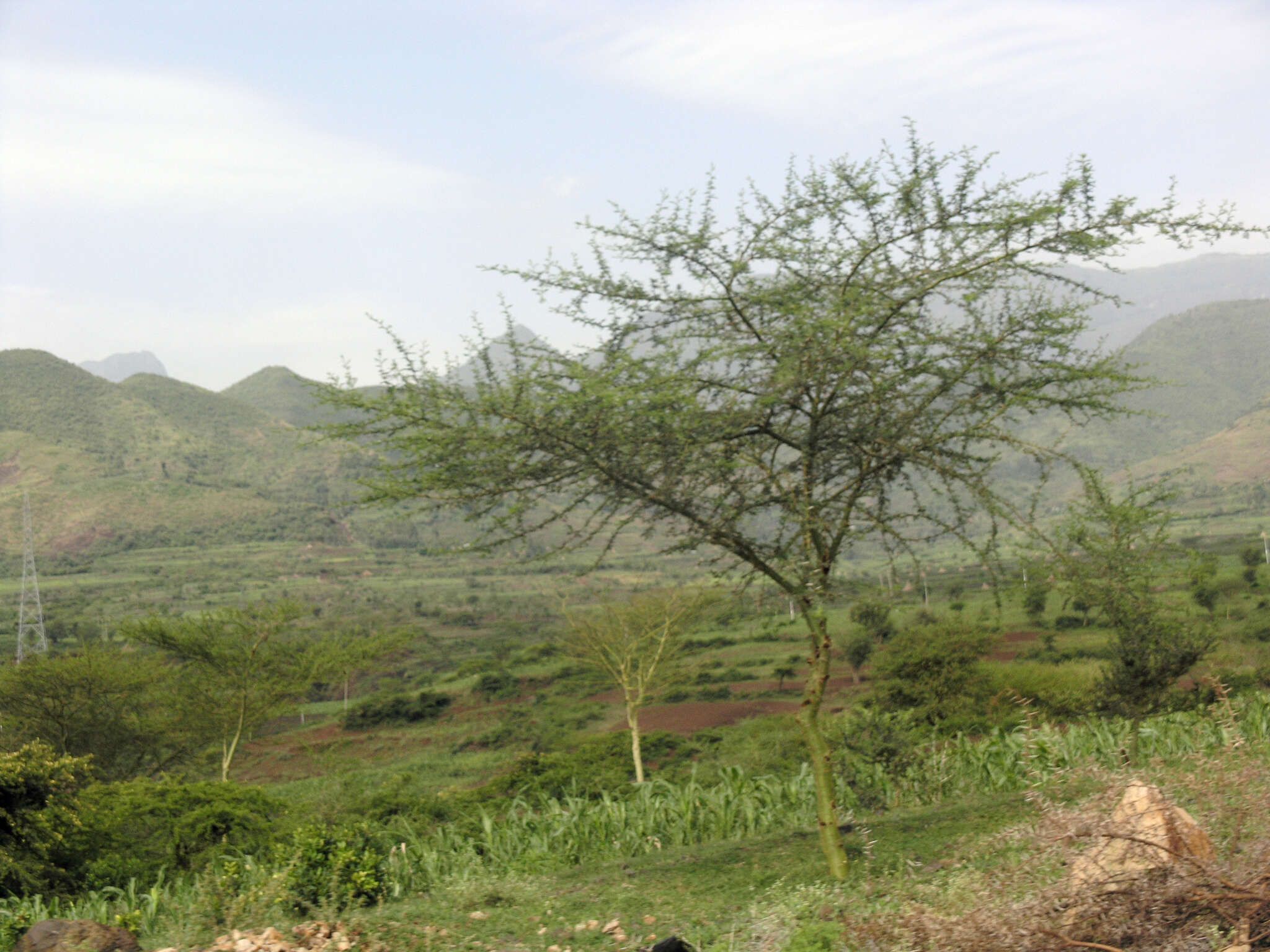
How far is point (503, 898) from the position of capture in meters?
5.60

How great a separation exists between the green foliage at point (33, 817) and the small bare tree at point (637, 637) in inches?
526

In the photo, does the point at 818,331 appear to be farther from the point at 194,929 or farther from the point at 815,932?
the point at 194,929

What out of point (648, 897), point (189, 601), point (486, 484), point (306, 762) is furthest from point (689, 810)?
point (189, 601)

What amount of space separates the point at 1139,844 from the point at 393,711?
41.4m

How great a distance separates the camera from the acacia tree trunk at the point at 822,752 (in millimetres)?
5445

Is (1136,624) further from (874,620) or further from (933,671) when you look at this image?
(874,620)

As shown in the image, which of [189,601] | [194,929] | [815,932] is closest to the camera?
[815,932]

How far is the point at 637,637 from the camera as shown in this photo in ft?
72.9

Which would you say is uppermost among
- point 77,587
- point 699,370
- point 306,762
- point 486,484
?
point 699,370

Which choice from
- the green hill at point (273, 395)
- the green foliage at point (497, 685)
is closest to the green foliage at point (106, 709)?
the green foliage at point (497, 685)

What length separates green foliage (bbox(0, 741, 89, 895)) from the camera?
679cm

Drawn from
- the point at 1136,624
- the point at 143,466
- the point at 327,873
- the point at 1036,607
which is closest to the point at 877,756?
the point at 1136,624

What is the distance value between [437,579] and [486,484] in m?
87.0

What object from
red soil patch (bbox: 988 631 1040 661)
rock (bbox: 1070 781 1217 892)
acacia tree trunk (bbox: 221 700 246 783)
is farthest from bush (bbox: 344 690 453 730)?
rock (bbox: 1070 781 1217 892)
